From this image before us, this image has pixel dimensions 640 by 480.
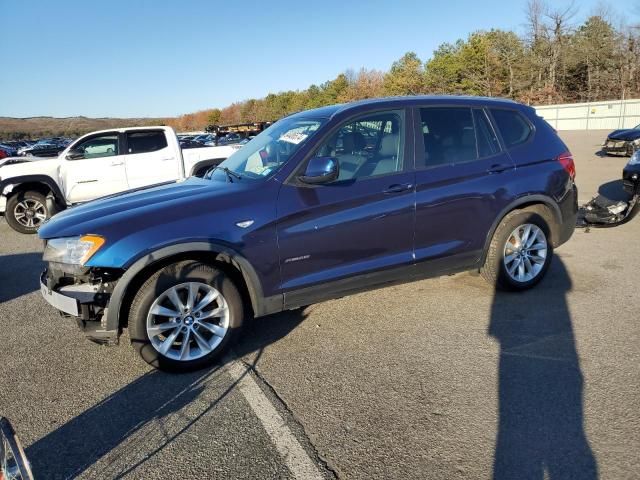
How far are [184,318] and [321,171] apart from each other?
1459mm

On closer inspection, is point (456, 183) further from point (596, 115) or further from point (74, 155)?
point (596, 115)

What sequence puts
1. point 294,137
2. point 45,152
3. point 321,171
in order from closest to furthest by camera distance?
point 321,171 < point 294,137 < point 45,152

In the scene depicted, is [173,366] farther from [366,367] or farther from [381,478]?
[381,478]

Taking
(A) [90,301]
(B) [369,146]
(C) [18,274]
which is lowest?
Result: (C) [18,274]

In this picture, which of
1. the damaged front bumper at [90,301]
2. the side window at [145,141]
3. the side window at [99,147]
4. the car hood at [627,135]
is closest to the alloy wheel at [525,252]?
the damaged front bumper at [90,301]

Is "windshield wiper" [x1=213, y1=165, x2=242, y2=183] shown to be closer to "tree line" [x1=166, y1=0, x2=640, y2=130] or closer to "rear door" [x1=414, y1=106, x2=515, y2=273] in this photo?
"rear door" [x1=414, y1=106, x2=515, y2=273]

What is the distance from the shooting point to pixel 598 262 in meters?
5.60

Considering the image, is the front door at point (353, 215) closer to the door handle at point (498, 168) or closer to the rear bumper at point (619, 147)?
the door handle at point (498, 168)

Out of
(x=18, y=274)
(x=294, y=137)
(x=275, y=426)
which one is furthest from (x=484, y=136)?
(x=18, y=274)

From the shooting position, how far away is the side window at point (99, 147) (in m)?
9.28

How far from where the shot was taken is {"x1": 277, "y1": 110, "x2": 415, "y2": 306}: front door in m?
3.57

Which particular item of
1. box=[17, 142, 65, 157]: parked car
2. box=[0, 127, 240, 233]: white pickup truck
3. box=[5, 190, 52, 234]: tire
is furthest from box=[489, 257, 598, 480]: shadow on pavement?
box=[17, 142, 65, 157]: parked car

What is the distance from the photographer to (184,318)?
341 cm

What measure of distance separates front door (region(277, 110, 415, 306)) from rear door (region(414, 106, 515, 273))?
0.52ft
